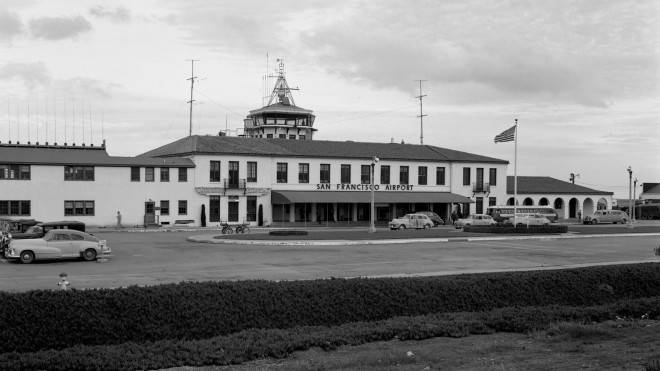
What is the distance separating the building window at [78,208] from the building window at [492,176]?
1636 inches

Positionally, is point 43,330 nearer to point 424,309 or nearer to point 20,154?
point 424,309

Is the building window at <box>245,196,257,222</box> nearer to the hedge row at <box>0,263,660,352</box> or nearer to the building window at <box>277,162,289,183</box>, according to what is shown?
the building window at <box>277,162,289,183</box>

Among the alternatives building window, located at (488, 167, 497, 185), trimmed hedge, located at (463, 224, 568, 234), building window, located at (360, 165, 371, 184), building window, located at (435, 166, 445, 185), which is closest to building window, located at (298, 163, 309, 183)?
building window, located at (360, 165, 371, 184)

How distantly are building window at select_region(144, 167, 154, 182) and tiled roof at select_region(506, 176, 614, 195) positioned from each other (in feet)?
133

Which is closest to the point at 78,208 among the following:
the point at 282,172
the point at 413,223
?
the point at 282,172

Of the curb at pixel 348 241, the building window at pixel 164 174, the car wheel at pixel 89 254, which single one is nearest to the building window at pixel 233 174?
the building window at pixel 164 174

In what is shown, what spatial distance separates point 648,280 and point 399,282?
7650mm

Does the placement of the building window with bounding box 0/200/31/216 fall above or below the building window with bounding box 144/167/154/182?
below

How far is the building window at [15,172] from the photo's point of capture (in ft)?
178

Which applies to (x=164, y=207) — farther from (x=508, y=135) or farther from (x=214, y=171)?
(x=508, y=135)

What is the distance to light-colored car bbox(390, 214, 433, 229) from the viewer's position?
59375 millimetres

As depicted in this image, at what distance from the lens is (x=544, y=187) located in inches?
3349

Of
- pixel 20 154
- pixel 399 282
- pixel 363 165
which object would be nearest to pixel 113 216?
pixel 20 154

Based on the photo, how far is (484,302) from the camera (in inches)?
677
